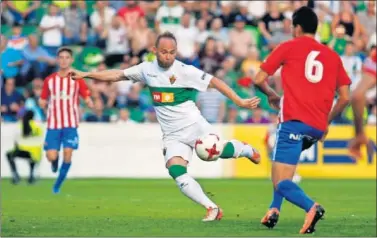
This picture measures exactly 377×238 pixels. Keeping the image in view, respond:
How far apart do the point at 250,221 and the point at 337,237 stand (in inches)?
87.2

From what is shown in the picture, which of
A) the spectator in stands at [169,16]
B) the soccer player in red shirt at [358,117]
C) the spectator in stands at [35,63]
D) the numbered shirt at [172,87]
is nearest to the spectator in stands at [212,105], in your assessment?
the spectator in stands at [169,16]

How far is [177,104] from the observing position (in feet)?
43.8

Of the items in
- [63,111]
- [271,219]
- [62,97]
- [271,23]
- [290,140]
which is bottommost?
[271,219]

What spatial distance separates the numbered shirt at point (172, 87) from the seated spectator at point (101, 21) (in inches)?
563

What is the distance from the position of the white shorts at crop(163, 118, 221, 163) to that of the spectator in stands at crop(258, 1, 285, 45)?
14.2 meters

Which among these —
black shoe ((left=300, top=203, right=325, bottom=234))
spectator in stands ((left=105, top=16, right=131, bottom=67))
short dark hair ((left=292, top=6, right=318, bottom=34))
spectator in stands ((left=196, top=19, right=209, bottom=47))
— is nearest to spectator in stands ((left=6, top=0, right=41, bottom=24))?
spectator in stands ((left=105, top=16, right=131, bottom=67))

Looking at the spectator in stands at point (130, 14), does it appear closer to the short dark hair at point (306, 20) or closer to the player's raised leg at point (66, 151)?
the player's raised leg at point (66, 151)

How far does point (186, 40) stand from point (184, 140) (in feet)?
45.5

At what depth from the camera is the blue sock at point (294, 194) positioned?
11422 mm

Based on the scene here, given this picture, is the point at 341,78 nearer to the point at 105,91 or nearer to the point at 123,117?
the point at 123,117

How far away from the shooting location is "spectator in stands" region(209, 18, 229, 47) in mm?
27594

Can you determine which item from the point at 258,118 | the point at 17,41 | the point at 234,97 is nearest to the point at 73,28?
the point at 17,41

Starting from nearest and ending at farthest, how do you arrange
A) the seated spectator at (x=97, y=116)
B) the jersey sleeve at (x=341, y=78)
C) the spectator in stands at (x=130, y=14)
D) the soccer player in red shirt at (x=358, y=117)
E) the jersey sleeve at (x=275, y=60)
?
the soccer player in red shirt at (x=358, y=117) → the jersey sleeve at (x=275, y=60) → the jersey sleeve at (x=341, y=78) → the seated spectator at (x=97, y=116) → the spectator in stands at (x=130, y=14)

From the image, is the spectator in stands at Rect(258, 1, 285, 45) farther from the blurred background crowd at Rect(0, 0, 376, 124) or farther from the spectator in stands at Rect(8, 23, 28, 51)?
the spectator in stands at Rect(8, 23, 28, 51)
